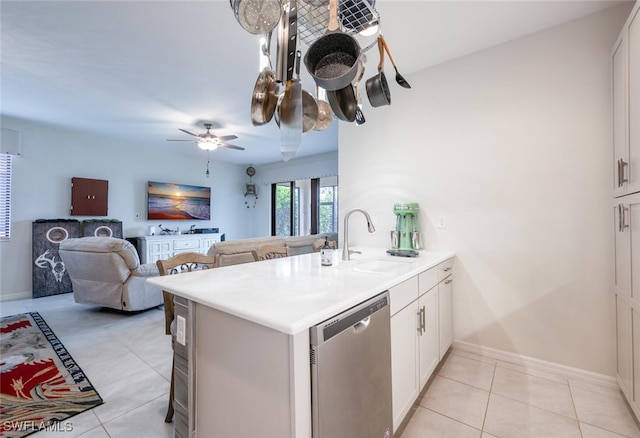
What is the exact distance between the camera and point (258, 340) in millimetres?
922

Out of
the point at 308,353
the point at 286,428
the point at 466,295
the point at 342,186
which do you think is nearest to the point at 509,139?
the point at 466,295

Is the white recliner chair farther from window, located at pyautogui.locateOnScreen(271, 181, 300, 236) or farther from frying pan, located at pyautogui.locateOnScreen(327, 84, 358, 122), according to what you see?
window, located at pyautogui.locateOnScreen(271, 181, 300, 236)

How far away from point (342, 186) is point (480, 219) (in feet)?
4.91

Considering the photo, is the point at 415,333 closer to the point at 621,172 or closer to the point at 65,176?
the point at 621,172

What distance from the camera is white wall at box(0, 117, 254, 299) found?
4.11m

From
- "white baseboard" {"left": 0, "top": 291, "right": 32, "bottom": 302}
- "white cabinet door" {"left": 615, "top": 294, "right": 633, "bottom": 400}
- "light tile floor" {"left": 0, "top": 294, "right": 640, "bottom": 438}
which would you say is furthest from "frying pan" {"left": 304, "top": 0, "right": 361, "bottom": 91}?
"white baseboard" {"left": 0, "top": 291, "right": 32, "bottom": 302}

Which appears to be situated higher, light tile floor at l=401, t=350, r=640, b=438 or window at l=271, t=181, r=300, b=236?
window at l=271, t=181, r=300, b=236

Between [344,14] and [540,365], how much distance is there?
2821mm

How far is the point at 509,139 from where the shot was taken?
2240mm

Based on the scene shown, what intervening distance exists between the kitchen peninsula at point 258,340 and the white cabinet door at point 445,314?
0.57m

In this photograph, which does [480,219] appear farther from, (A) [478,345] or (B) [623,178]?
(A) [478,345]

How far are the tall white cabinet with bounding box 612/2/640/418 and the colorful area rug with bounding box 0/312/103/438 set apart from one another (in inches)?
129

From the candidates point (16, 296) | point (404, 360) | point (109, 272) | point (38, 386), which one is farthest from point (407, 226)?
point (16, 296)

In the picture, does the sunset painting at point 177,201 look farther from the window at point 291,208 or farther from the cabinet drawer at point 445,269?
the cabinet drawer at point 445,269
